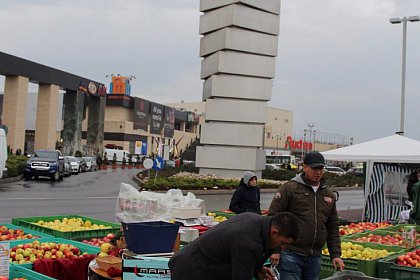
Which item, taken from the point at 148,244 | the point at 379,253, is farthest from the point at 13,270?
the point at 379,253

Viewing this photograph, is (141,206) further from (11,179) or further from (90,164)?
(90,164)

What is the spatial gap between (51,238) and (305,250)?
13.5ft

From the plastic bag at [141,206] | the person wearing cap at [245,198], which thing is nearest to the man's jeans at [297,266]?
the plastic bag at [141,206]

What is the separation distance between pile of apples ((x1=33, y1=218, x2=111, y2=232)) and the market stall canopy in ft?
24.7

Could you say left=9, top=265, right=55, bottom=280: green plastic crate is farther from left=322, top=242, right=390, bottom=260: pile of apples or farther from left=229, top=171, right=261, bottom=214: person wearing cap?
left=229, top=171, right=261, bottom=214: person wearing cap

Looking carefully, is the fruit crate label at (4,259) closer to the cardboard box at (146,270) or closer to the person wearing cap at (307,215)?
the cardboard box at (146,270)

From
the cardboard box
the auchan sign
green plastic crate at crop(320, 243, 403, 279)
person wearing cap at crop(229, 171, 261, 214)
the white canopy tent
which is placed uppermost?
the auchan sign

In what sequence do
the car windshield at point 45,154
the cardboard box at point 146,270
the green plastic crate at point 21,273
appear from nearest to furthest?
the cardboard box at point 146,270 → the green plastic crate at point 21,273 → the car windshield at point 45,154

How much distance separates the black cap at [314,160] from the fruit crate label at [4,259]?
3.25 meters

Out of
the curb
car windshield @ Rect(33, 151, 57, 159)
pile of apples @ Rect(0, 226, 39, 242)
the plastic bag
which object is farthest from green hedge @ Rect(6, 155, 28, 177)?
the plastic bag

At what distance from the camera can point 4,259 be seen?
5.50 metres

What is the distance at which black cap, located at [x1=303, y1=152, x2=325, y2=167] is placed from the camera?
5.52 m

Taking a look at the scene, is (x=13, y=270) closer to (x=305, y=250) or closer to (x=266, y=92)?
(x=305, y=250)

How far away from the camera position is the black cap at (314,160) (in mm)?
5516
